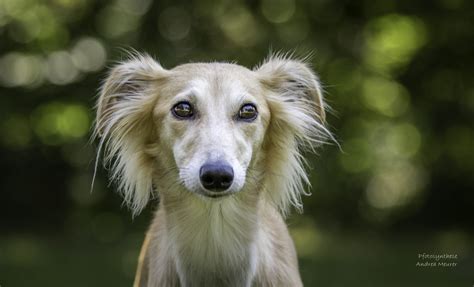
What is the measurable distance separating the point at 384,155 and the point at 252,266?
27.2ft

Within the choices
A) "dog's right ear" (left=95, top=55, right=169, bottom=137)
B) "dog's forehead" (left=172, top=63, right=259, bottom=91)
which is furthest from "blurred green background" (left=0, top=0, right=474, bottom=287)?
"dog's forehead" (left=172, top=63, right=259, bottom=91)

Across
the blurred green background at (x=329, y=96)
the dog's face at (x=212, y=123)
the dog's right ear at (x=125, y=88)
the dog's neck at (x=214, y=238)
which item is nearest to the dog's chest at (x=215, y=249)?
the dog's neck at (x=214, y=238)

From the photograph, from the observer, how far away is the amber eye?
4.35 metres

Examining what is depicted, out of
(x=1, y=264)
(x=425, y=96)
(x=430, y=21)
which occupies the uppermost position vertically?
(x=430, y=21)

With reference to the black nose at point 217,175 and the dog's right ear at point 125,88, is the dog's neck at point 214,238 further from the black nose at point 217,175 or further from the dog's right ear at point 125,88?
the dog's right ear at point 125,88

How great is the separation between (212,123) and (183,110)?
0.22 metres

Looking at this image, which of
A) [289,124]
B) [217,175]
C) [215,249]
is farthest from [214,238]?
[289,124]

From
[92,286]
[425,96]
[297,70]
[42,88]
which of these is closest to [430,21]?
[425,96]

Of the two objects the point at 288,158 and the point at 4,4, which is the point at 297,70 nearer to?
the point at 288,158

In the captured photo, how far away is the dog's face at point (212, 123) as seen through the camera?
401cm

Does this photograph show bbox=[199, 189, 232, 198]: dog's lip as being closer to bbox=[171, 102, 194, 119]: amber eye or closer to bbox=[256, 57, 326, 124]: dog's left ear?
bbox=[171, 102, 194, 119]: amber eye

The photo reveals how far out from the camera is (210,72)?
4.46 m

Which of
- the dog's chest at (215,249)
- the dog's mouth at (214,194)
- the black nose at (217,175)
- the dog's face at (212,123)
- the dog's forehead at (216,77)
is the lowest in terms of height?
the dog's chest at (215,249)

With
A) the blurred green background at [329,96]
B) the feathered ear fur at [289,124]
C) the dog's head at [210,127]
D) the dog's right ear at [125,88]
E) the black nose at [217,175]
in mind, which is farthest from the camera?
the blurred green background at [329,96]
